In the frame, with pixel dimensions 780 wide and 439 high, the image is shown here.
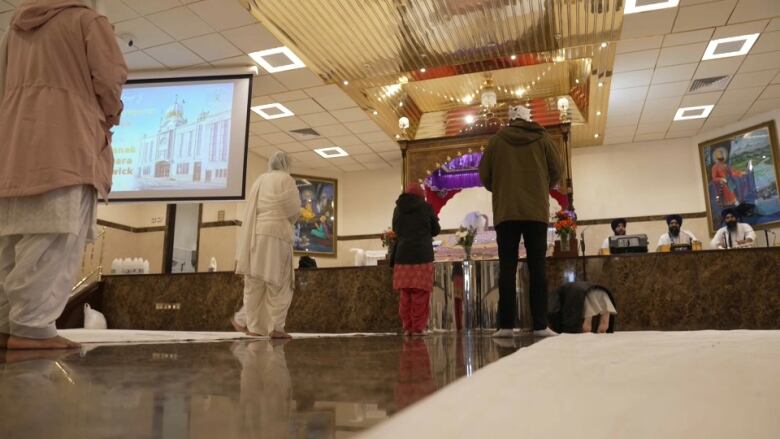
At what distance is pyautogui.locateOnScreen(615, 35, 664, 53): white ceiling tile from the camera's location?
583cm

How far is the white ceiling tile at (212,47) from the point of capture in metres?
5.81

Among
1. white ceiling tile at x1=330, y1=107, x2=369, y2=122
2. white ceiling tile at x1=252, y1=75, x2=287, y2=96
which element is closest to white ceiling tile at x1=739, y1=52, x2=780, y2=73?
white ceiling tile at x1=330, y1=107, x2=369, y2=122

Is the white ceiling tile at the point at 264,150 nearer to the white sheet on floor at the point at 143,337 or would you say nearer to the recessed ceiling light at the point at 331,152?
the recessed ceiling light at the point at 331,152

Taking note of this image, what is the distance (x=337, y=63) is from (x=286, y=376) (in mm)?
5728

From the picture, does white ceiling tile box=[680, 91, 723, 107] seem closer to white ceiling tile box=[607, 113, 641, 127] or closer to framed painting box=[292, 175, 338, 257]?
white ceiling tile box=[607, 113, 641, 127]


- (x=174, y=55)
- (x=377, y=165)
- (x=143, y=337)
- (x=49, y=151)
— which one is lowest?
(x=143, y=337)

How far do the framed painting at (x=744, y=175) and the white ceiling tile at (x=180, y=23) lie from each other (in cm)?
762

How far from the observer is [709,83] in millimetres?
7016

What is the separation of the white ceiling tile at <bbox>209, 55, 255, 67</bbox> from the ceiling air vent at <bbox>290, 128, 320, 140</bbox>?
2.18 m

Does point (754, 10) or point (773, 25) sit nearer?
point (754, 10)

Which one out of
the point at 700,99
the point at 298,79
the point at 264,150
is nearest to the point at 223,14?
the point at 298,79

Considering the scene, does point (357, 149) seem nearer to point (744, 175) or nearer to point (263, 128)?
point (263, 128)

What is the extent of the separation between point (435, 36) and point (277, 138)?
160 inches

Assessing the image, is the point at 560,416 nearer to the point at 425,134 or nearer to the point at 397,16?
the point at 397,16
